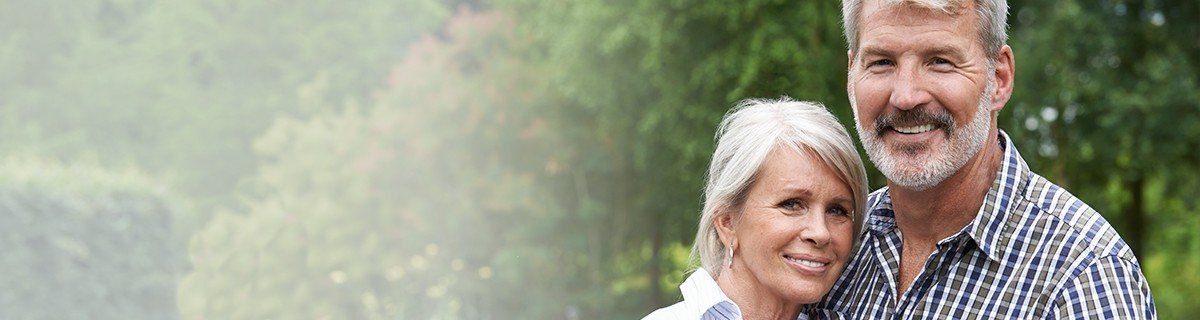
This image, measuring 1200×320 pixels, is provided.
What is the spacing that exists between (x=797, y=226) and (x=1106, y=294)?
56 cm

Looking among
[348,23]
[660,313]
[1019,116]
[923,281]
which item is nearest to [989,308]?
[923,281]

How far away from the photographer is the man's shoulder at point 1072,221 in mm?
1900

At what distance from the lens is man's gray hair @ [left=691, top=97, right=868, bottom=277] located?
226 centimetres

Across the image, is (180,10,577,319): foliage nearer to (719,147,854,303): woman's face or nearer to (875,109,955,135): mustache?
(719,147,854,303): woman's face

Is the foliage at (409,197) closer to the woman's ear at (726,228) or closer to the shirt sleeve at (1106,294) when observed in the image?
the woman's ear at (726,228)

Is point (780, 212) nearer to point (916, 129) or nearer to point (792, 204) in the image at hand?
point (792, 204)

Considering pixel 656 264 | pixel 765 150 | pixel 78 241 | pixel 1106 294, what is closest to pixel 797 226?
pixel 765 150

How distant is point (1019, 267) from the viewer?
6.55ft

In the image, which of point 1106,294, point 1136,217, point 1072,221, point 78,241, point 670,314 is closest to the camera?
point 1106,294

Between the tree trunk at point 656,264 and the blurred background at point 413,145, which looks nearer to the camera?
the blurred background at point 413,145

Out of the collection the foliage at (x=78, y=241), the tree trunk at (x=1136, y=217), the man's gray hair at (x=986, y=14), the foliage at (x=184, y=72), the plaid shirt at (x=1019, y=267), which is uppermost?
the foliage at (x=184, y=72)

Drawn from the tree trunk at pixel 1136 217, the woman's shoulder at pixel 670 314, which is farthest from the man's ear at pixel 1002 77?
the tree trunk at pixel 1136 217

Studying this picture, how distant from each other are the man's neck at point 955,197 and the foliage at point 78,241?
803 cm

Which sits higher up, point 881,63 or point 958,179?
point 881,63
